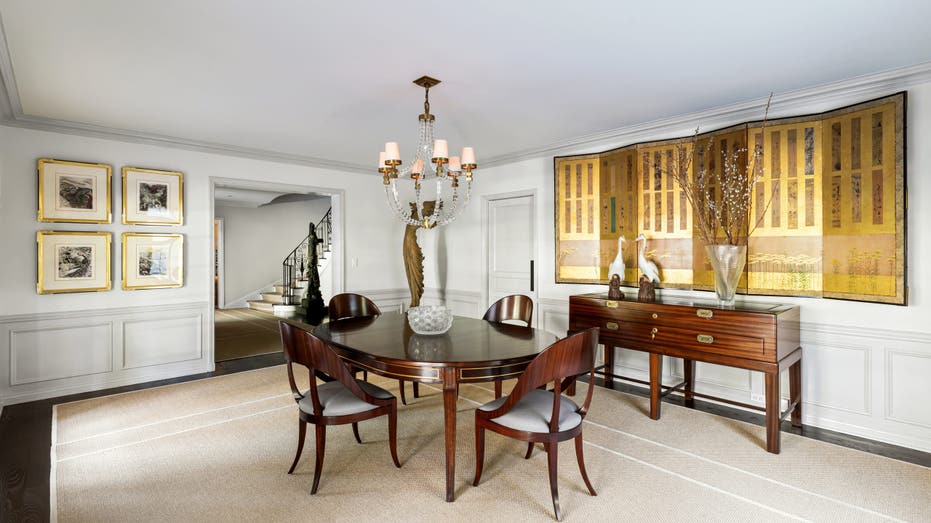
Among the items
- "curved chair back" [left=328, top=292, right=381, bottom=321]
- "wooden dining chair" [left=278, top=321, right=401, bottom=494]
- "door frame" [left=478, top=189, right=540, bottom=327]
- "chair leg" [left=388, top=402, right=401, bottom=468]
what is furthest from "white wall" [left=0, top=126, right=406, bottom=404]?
"chair leg" [left=388, top=402, right=401, bottom=468]

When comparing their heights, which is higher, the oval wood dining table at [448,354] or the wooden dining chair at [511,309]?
the wooden dining chair at [511,309]

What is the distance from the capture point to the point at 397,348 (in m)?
2.57

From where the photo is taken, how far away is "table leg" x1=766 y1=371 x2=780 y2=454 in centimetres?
290

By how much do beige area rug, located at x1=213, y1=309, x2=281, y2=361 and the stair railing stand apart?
54cm

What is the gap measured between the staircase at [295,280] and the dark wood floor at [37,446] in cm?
438

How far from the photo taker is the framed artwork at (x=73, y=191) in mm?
3969

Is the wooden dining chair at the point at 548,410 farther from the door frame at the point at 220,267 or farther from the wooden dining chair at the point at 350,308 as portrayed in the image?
the door frame at the point at 220,267

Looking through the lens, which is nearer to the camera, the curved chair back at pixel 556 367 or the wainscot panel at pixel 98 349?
the curved chair back at pixel 556 367

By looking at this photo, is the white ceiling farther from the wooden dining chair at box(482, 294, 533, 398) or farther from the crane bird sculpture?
the wooden dining chair at box(482, 294, 533, 398)

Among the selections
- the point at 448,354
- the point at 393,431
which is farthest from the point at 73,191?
the point at 448,354

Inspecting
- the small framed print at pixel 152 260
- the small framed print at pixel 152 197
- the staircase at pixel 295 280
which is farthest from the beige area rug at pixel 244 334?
the small framed print at pixel 152 197

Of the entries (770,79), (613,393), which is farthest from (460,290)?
(770,79)

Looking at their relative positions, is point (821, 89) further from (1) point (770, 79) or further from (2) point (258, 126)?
(2) point (258, 126)

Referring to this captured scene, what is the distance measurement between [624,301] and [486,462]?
5.65ft
